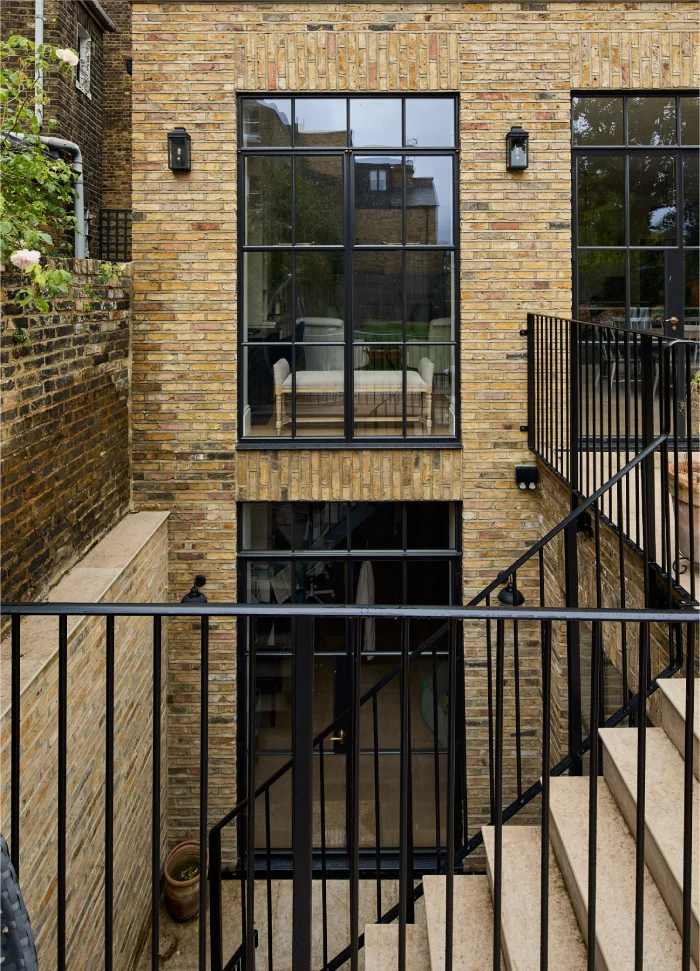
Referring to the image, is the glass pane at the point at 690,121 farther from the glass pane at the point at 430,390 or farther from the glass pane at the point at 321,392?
the glass pane at the point at 321,392

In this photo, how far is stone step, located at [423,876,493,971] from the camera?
125 inches

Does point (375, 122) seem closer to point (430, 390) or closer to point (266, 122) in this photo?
point (266, 122)

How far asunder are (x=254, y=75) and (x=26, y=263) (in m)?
3.56

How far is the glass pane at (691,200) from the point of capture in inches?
269

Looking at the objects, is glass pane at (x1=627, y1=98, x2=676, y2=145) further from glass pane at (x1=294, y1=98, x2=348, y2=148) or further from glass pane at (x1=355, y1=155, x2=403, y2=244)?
glass pane at (x1=294, y1=98, x2=348, y2=148)

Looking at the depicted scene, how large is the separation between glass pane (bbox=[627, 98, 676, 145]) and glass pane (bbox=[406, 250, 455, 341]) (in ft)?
5.88

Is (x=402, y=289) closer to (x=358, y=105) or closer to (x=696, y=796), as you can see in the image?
(x=358, y=105)

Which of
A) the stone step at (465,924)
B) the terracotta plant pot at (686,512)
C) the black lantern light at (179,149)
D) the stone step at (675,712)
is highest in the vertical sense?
the black lantern light at (179,149)

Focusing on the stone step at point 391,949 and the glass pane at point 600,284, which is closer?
the stone step at point 391,949

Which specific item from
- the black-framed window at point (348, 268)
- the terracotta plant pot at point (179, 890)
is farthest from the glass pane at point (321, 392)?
the terracotta plant pot at point (179, 890)

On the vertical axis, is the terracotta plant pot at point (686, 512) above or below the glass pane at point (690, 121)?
below

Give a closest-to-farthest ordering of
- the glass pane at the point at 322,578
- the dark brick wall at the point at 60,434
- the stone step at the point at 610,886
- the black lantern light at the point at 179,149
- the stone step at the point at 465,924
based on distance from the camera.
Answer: the stone step at the point at 610,886 < the stone step at the point at 465,924 < the dark brick wall at the point at 60,434 < the black lantern light at the point at 179,149 < the glass pane at the point at 322,578

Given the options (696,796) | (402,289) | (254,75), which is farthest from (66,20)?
(696,796)

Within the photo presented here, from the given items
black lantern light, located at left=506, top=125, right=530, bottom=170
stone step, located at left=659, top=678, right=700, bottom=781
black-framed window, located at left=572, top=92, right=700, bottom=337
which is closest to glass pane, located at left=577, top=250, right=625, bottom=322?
black-framed window, located at left=572, top=92, right=700, bottom=337
